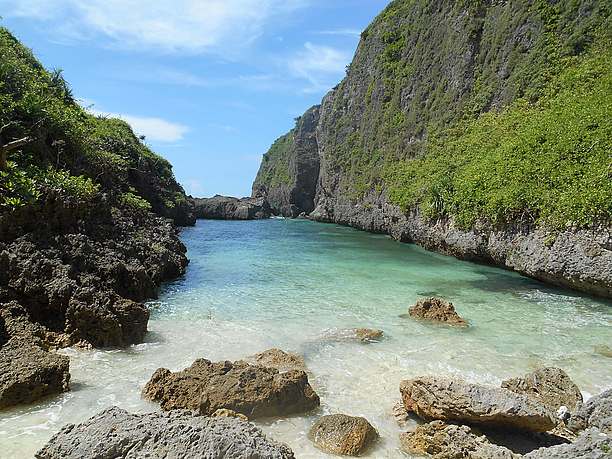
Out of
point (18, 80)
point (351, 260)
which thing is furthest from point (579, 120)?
point (18, 80)

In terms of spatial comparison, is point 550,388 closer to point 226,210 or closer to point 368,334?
point 368,334

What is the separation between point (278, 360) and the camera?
819 cm

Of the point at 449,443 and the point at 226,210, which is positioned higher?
the point at 226,210

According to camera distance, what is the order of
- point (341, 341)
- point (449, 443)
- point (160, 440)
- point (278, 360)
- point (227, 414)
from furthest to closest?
point (341, 341) → point (278, 360) → point (227, 414) → point (449, 443) → point (160, 440)

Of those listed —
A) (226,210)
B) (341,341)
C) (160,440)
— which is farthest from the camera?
(226,210)

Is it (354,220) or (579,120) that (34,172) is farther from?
(354,220)

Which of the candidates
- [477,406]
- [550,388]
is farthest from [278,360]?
[550,388]

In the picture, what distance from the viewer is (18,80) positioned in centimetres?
1382


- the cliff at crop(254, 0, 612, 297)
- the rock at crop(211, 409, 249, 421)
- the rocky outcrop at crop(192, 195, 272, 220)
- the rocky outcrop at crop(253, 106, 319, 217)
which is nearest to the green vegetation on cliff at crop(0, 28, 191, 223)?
the rock at crop(211, 409, 249, 421)

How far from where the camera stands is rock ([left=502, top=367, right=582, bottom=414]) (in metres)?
6.61

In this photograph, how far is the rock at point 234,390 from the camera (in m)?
6.12

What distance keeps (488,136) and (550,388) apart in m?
22.0

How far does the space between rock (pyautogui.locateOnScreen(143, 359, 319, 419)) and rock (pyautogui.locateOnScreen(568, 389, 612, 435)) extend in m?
3.30

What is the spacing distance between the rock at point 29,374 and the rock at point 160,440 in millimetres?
2218
